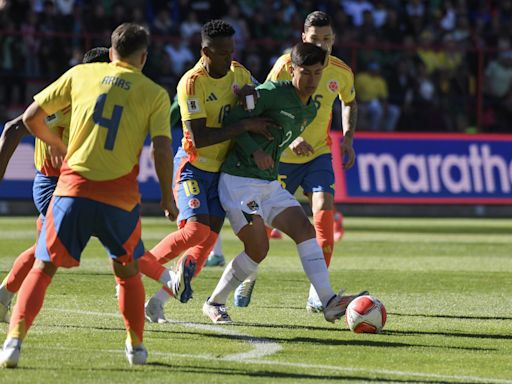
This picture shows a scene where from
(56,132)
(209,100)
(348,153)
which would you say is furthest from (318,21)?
(56,132)

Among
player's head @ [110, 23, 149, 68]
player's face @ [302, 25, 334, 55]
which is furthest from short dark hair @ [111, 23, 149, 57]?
player's face @ [302, 25, 334, 55]

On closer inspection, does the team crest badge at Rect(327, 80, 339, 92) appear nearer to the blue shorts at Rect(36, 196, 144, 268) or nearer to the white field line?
the white field line

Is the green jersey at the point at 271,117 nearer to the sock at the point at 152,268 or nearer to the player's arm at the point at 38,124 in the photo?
the sock at the point at 152,268

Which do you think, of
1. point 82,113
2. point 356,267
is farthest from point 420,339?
point 356,267

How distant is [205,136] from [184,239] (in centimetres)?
87

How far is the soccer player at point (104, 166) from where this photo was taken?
709 centimetres

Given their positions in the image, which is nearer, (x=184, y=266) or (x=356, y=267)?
(x=184, y=266)

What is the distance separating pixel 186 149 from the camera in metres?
9.52

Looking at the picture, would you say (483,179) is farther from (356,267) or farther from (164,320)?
(164,320)

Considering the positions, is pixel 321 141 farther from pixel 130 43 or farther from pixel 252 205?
pixel 130 43

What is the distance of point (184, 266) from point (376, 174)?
55.3 feet

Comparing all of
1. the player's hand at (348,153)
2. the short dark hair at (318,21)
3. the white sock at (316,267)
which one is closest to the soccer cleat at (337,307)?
the white sock at (316,267)

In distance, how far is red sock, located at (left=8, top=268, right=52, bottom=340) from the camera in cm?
701

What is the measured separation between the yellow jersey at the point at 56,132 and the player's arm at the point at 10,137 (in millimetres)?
229
